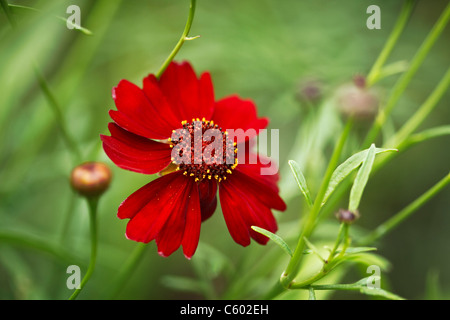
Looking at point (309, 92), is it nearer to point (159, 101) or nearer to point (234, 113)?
point (234, 113)

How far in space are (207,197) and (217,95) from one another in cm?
76

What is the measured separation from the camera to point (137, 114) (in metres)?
0.56

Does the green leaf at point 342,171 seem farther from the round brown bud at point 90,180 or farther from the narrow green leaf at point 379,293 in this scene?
the round brown bud at point 90,180

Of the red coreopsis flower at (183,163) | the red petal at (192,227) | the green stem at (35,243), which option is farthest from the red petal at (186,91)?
the green stem at (35,243)

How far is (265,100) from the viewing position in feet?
4.75

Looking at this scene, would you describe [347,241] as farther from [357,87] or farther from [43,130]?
[43,130]

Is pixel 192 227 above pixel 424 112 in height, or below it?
below

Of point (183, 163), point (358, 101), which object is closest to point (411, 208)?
point (358, 101)

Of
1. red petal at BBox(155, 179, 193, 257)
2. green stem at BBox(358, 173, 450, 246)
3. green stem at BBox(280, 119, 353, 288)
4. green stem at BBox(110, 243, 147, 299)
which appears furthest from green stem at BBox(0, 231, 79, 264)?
green stem at BBox(358, 173, 450, 246)

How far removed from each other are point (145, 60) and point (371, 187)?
0.75 meters

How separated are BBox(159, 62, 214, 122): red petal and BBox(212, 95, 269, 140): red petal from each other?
0.09 feet

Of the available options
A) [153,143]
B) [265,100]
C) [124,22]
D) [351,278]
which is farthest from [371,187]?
[153,143]

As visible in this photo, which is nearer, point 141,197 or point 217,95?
point 141,197

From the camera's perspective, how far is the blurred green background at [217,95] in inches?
36.6
